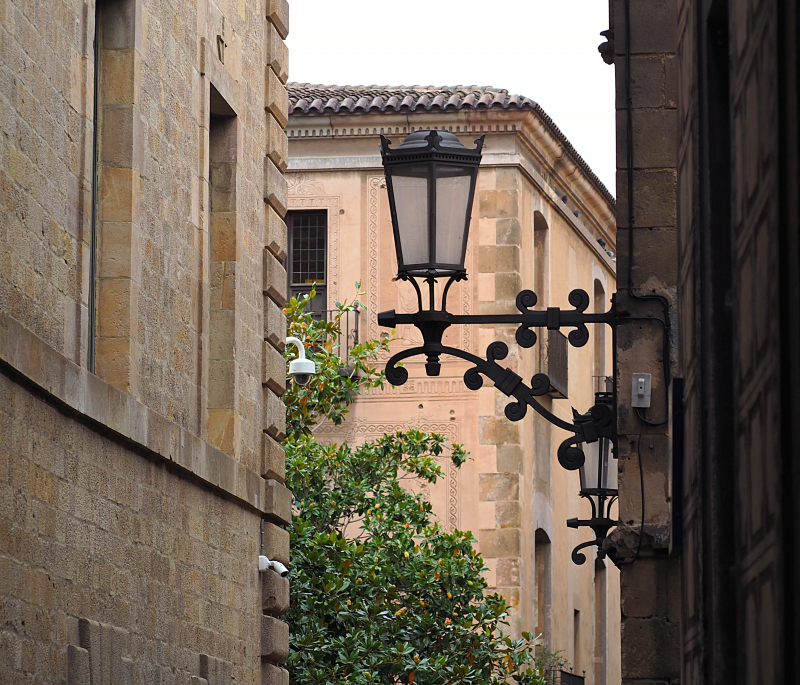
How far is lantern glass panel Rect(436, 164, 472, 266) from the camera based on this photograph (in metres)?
8.34

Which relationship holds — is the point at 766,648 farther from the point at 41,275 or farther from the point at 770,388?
the point at 41,275

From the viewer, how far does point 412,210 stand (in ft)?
27.7

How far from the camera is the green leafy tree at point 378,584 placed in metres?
16.2

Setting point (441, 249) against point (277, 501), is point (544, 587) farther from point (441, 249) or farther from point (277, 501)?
point (441, 249)

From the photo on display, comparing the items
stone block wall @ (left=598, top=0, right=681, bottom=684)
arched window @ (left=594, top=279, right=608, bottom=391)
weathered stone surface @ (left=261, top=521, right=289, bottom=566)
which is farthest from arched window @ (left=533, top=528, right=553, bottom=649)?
stone block wall @ (left=598, top=0, right=681, bottom=684)

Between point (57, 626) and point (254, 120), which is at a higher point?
point (254, 120)

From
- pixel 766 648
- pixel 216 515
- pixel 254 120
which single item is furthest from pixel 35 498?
pixel 254 120

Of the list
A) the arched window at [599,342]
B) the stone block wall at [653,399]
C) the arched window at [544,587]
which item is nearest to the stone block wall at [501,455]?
the arched window at [544,587]

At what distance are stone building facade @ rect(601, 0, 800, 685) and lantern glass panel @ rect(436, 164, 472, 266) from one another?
2.78ft

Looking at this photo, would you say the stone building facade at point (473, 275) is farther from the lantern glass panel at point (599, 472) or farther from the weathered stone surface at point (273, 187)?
the lantern glass panel at point (599, 472)

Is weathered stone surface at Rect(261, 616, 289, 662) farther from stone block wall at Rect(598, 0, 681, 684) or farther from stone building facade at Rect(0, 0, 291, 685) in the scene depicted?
stone block wall at Rect(598, 0, 681, 684)

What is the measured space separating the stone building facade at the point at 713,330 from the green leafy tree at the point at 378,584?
26.8 feet

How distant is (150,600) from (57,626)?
1.69 meters

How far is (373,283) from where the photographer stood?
23.6m
